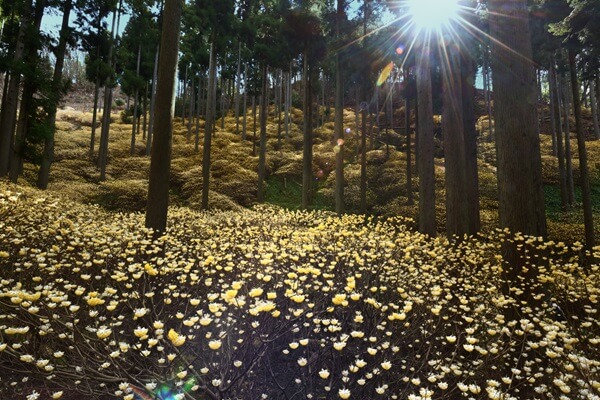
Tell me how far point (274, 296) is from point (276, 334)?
0.88m

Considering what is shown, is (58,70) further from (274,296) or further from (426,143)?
(274,296)

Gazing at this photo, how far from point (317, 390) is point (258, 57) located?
2344cm

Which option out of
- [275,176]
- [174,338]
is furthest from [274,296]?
[275,176]

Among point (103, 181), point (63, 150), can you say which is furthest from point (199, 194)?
point (63, 150)

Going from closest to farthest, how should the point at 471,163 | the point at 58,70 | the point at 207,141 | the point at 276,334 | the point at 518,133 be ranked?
the point at 276,334, the point at 518,133, the point at 471,163, the point at 58,70, the point at 207,141

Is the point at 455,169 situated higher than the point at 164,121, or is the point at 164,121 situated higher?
the point at 164,121

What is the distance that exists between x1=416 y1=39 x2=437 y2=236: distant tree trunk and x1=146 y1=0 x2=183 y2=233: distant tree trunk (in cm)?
679

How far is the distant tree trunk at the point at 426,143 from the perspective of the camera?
9.59 m

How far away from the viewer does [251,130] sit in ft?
115

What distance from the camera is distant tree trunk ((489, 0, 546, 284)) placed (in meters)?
4.45

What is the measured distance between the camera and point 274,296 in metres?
2.58

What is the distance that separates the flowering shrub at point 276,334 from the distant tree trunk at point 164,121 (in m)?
0.55

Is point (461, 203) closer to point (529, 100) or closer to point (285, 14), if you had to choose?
point (529, 100)

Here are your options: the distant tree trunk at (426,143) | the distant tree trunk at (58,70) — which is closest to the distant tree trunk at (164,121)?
the distant tree trunk at (426,143)
